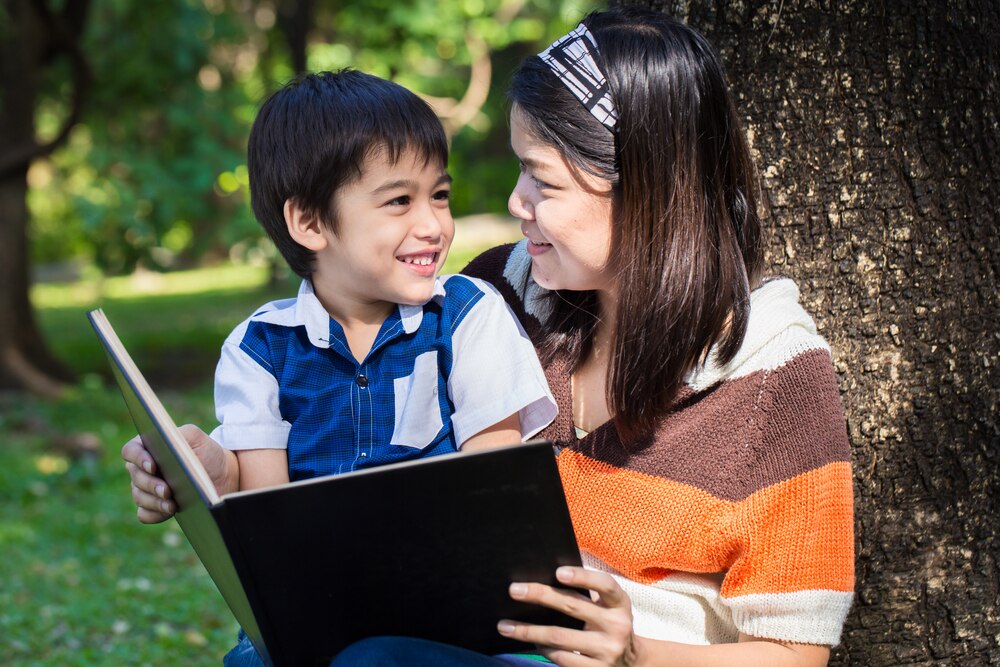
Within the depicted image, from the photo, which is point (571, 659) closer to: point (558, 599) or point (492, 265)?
point (558, 599)

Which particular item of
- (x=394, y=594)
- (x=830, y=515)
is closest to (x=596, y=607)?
(x=394, y=594)

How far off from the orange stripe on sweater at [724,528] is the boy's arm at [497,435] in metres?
0.14

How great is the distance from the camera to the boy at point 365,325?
6.87 feet

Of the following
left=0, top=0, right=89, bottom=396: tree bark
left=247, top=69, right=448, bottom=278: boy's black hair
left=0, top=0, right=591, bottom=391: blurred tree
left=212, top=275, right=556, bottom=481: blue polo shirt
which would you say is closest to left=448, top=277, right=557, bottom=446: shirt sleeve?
left=212, top=275, right=556, bottom=481: blue polo shirt

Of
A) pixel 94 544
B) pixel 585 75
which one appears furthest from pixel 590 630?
pixel 94 544

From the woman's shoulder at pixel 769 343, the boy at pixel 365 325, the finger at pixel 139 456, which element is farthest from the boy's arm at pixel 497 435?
the finger at pixel 139 456

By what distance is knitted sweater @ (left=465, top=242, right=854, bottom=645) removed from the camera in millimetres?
1796

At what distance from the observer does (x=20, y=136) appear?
28.3 feet

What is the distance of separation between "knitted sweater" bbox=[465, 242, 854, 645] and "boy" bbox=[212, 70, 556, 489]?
9.6 inches

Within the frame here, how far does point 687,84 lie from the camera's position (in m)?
1.90

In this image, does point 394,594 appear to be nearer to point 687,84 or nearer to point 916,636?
point 687,84

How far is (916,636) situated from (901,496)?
291 mm

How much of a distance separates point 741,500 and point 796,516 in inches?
3.9

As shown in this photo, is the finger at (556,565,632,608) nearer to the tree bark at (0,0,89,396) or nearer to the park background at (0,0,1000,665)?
the park background at (0,0,1000,665)
